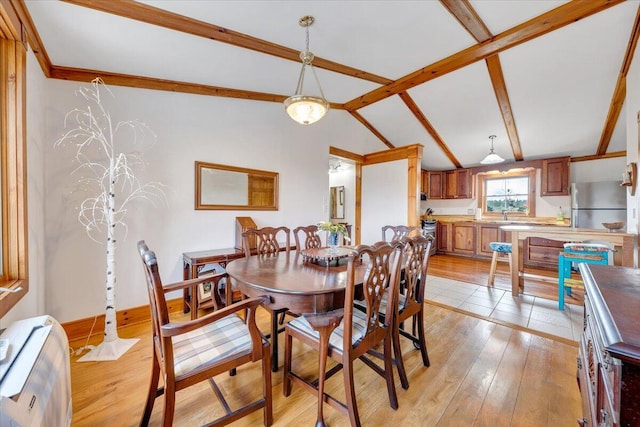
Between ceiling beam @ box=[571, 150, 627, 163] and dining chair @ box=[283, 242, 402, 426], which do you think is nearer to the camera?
dining chair @ box=[283, 242, 402, 426]

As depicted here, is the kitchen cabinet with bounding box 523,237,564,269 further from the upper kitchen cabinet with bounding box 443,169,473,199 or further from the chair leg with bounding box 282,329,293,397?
the chair leg with bounding box 282,329,293,397

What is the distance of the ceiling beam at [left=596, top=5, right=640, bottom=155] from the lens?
2.52 metres

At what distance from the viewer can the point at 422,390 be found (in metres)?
1.68

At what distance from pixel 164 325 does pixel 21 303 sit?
1290 millimetres

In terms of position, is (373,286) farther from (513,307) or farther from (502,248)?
(502,248)

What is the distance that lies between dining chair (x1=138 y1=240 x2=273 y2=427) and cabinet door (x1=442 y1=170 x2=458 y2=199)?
627 cm

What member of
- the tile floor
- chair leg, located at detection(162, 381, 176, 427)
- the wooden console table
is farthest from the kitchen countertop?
chair leg, located at detection(162, 381, 176, 427)

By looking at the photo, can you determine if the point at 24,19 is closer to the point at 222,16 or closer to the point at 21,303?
the point at 222,16

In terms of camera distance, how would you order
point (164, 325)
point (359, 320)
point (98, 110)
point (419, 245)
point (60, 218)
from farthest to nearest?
point (98, 110) → point (60, 218) → point (419, 245) → point (359, 320) → point (164, 325)

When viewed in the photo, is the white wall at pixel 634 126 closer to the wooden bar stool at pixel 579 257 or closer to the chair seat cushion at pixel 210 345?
the wooden bar stool at pixel 579 257

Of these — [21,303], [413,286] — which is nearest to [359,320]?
[413,286]

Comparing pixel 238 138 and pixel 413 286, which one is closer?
pixel 413 286

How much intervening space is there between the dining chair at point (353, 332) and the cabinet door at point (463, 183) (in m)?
5.61

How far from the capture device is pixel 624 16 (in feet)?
7.79
